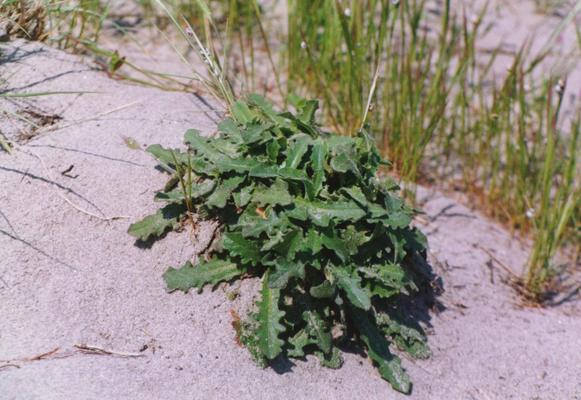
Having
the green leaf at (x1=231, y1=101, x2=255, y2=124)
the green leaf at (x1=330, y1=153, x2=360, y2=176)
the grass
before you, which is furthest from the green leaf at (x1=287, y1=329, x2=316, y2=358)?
the grass

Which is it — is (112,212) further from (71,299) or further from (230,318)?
(230,318)

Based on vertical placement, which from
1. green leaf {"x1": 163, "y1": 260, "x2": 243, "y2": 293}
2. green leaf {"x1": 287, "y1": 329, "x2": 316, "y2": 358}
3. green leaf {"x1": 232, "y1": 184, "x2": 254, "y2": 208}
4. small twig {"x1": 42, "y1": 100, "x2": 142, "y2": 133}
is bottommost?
green leaf {"x1": 287, "y1": 329, "x2": 316, "y2": 358}

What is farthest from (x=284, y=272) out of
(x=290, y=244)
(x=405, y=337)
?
(x=405, y=337)

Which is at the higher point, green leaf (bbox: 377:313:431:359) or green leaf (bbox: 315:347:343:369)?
green leaf (bbox: 315:347:343:369)

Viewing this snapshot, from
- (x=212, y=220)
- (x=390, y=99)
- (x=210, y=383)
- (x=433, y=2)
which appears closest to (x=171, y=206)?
(x=212, y=220)

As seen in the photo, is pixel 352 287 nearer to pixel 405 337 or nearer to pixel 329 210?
pixel 329 210

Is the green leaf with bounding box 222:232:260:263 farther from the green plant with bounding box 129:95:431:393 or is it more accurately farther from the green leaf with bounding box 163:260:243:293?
the green leaf with bounding box 163:260:243:293
